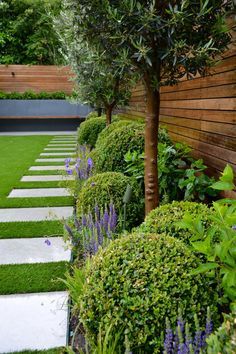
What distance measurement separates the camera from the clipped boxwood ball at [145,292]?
151cm

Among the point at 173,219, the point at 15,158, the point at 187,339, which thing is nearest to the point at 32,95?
the point at 15,158

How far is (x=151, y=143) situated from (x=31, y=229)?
176cm

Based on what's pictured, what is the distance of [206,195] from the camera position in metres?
3.17

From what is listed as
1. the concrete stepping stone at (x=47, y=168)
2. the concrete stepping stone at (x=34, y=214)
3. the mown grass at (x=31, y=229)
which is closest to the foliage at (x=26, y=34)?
the concrete stepping stone at (x=47, y=168)

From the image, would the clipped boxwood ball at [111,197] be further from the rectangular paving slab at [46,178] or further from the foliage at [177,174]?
the rectangular paving slab at [46,178]

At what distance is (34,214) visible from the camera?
4.23 meters

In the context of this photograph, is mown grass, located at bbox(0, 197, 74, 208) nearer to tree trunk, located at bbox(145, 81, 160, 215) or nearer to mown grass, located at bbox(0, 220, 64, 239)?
mown grass, located at bbox(0, 220, 64, 239)

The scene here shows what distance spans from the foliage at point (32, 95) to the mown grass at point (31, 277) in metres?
12.1

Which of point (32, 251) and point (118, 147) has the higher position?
point (118, 147)

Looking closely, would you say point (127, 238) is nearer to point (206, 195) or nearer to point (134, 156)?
point (206, 195)

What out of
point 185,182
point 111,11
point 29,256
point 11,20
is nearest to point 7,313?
point 29,256

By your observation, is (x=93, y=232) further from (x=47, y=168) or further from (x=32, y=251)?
(x=47, y=168)

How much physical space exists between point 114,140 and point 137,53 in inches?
79.9

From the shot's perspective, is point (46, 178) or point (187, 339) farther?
point (46, 178)
